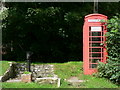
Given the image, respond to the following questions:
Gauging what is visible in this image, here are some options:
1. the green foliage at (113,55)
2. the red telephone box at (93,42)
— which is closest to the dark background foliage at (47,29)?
the red telephone box at (93,42)

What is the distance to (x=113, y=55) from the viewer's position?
23.8 ft

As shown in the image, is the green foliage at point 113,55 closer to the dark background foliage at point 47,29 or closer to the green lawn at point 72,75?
the green lawn at point 72,75

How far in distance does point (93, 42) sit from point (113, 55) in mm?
1090

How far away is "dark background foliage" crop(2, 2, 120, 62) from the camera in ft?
39.7

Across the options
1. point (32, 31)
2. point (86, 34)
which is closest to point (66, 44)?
point (32, 31)

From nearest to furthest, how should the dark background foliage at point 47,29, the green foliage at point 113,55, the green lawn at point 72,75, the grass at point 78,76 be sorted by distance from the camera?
the green lawn at point 72,75 → the grass at point 78,76 → the green foliage at point 113,55 → the dark background foliage at point 47,29

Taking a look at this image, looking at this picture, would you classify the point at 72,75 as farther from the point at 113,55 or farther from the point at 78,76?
the point at 113,55

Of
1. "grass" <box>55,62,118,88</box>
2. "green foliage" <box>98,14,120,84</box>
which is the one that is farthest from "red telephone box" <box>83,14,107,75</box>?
"grass" <box>55,62,118,88</box>

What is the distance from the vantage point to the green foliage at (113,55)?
6.91m

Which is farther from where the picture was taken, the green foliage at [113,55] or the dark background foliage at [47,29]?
the dark background foliage at [47,29]

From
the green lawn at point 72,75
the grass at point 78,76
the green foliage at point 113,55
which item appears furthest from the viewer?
the green foliage at point 113,55

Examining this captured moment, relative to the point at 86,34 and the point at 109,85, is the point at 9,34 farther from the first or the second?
the point at 109,85

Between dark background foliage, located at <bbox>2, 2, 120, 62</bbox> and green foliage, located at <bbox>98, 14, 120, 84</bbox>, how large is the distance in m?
4.95

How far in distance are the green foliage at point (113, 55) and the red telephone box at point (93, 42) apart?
35 centimetres
